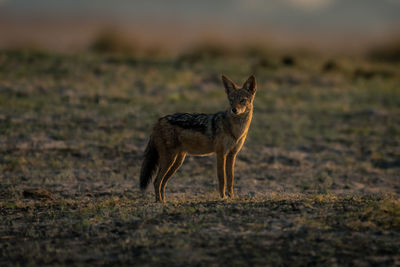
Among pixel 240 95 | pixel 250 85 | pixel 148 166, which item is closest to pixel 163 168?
pixel 148 166

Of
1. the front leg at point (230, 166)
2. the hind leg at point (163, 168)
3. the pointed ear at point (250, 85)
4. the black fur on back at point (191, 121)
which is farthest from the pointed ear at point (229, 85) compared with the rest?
the hind leg at point (163, 168)

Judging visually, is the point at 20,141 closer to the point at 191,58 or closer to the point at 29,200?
the point at 29,200

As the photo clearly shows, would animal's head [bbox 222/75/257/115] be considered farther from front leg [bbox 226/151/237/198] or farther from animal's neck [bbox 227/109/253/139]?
front leg [bbox 226/151/237/198]

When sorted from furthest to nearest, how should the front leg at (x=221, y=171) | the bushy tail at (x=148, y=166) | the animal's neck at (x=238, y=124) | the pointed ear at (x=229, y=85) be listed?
the bushy tail at (x=148, y=166) → the pointed ear at (x=229, y=85) → the animal's neck at (x=238, y=124) → the front leg at (x=221, y=171)

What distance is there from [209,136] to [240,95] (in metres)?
0.85

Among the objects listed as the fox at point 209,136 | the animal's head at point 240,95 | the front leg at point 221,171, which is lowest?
the front leg at point 221,171

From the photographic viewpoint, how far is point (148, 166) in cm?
904

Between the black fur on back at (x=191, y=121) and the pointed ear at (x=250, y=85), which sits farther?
the pointed ear at (x=250, y=85)

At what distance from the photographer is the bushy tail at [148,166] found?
8984 mm

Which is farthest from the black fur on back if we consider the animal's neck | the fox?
the animal's neck

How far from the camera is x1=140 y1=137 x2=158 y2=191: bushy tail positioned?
354 inches

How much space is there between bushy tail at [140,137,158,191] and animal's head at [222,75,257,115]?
1558 millimetres

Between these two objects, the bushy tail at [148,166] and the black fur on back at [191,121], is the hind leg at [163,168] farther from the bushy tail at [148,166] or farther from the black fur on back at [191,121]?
the black fur on back at [191,121]

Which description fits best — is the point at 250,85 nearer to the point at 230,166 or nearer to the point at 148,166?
the point at 230,166
